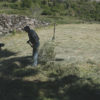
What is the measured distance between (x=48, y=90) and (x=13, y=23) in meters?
13.9

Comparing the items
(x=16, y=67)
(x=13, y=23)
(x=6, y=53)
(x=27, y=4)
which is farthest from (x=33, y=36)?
(x=27, y=4)

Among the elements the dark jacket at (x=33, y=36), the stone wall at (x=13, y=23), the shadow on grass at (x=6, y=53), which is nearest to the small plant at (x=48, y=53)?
the dark jacket at (x=33, y=36)

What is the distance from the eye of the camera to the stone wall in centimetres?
1773

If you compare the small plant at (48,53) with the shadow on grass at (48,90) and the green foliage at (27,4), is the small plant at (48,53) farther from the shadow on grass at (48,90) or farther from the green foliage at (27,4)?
the green foliage at (27,4)

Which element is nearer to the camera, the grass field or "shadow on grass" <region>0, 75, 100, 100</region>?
"shadow on grass" <region>0, 75, 100, 100</region>

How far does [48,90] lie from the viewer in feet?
19.7

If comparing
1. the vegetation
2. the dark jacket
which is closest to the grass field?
the dark jacket

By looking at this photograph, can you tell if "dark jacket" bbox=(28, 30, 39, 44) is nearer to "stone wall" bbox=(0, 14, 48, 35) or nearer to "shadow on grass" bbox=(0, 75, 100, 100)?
"shadow on grass" bbox=(0, 75, 100, 100)

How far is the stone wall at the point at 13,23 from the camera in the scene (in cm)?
1773

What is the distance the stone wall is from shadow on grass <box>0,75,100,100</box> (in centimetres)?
1149

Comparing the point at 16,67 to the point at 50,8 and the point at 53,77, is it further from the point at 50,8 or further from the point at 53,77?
the point at 50,8

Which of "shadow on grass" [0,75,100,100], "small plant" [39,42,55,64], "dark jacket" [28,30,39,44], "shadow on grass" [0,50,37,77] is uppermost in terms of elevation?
"dark jacket" [28,30,39,44]

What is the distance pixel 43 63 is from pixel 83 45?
5.02m

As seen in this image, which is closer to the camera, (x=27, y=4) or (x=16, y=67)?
(x=16, y=67)
